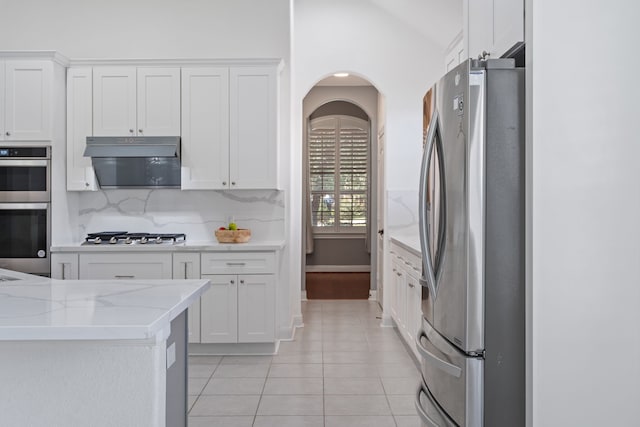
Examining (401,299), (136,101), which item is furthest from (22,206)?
(401,299)

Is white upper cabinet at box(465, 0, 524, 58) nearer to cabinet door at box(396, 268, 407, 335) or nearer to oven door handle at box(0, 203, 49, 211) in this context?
cabinet door at box(396, 268, 407, 335)

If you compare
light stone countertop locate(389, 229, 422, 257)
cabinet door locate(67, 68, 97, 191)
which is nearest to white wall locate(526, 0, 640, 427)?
light stone countertop locate(389, 229, 422, 257)

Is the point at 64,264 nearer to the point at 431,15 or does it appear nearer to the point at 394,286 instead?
the point at 394,286

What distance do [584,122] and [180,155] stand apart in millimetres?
3524

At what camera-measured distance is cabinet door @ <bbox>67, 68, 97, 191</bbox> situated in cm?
465

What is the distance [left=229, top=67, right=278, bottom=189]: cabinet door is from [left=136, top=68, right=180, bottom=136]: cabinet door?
1.57 feet

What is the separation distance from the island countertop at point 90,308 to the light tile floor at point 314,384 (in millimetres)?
1346

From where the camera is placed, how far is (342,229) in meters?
9.66

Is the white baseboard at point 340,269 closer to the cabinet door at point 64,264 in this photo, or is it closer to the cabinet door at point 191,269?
the cabinet door at point 191,269

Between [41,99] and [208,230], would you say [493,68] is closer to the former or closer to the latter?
[208,230]

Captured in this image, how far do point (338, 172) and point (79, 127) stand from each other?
5.45 m

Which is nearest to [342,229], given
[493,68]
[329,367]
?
[329,367]

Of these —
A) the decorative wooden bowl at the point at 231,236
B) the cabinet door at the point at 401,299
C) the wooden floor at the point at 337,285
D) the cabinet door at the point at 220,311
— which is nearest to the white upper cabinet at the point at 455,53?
the cabinet door at the point at 401,299

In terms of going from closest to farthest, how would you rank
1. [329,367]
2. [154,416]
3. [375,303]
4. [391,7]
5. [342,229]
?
[154,416] < [329,367] < [391,7] < [375,303] < [342,229]
